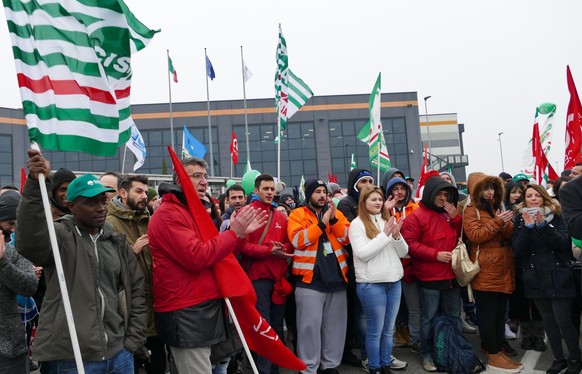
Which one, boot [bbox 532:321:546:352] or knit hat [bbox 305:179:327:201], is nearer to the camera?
knit hat [bbox 305:179:327:201]

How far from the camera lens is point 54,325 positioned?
2902mm

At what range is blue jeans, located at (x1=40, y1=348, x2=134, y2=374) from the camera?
9.64ft

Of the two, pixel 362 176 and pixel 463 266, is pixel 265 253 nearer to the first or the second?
pixel 362 176

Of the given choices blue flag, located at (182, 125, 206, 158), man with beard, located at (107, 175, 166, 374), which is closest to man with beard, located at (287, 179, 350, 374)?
man with beard, located at (107, 175, 166, 374)

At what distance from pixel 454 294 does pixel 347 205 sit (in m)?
1.64

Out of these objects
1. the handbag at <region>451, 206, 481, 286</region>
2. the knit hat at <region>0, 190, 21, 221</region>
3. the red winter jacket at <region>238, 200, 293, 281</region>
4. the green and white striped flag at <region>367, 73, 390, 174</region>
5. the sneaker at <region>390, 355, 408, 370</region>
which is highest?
the green and white striped flag at <region>367, 73, 390, 174</region>

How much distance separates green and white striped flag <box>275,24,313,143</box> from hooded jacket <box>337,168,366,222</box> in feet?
10.8

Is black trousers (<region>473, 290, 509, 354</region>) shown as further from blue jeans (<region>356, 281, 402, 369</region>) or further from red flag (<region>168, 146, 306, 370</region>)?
red flag (<region>168, 146, 306, 370</region>)

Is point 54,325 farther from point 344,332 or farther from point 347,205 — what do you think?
point 347,205

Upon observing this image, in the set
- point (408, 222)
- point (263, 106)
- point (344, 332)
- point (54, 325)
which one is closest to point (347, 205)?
point (408, 222)

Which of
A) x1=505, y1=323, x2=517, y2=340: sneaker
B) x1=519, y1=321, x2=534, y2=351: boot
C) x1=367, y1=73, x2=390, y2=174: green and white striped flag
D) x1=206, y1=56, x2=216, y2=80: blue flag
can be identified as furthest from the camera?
x1=206, y1=56, x2=216, y2=80: blue flag

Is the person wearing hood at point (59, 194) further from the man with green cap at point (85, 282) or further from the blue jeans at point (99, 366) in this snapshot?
the blue jeans at point (99, 366)

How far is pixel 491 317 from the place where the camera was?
539cm

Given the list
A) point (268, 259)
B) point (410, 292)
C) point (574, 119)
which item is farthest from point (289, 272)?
point (574, 119)
